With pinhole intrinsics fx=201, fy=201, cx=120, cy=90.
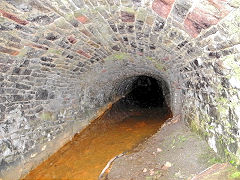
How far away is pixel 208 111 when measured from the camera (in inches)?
130

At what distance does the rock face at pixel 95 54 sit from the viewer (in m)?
2.19

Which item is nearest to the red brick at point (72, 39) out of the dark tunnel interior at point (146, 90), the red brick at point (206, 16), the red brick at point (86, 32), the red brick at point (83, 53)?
the red brick at point (86, 32)

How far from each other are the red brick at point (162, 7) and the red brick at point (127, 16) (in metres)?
0.38

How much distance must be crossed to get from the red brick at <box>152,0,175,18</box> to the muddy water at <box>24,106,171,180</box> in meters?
3.18

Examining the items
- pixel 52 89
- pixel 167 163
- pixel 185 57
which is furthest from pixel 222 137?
pixel 52 89

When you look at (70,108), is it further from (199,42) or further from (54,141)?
(199,42)

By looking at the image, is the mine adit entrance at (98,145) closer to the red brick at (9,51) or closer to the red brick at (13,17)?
the red brick at (9,51)

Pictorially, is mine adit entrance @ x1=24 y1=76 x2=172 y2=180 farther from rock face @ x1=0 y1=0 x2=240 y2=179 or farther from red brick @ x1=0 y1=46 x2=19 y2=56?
red brick @ x1=0 y1=46 x2=19 y2=56

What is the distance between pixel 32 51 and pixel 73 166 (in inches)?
103

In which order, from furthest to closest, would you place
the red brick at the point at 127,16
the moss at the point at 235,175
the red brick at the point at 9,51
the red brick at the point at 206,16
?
the red brick at the point at 9,51 → the red brick at the point at 127,16 → the moss at the point at 235,175 → the red brick at the point at 206,16

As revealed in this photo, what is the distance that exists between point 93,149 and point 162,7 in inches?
162

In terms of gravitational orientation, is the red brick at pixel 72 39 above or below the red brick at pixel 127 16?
above

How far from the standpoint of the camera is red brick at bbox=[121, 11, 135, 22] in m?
2.55

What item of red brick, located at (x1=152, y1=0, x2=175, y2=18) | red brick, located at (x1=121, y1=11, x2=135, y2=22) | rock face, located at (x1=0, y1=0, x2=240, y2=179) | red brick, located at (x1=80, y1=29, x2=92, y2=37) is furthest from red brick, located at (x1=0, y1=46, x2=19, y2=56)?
red brick, located at (x1=152, y1=0, x2=175, y2=18)
